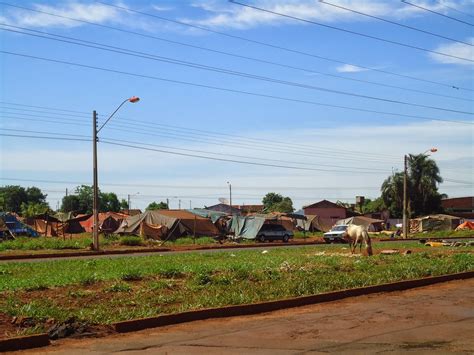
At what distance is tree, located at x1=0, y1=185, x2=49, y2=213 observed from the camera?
130 m

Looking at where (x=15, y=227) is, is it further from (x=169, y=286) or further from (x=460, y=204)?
(x=460, y=204)

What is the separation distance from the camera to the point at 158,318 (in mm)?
11188

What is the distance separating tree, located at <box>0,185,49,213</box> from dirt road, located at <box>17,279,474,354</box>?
121 meters

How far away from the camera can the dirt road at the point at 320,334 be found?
920cm

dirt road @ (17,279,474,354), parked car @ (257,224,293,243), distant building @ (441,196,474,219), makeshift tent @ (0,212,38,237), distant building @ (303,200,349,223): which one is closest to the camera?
dirt road @ (17,279,474,354)

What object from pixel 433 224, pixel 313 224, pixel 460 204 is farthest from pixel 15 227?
pixel 460 204

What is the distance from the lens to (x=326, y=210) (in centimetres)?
10581

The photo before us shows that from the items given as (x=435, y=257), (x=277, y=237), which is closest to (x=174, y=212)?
Result: (x=277, y=237)

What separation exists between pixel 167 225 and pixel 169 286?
117 feet

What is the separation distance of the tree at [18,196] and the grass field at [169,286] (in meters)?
114

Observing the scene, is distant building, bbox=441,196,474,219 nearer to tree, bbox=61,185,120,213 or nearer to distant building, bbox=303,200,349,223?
distant building, bbox=303,200,349,223

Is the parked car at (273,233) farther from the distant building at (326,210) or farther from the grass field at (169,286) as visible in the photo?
the distant building at (326,210)

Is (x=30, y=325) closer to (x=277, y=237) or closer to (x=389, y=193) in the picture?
(x=277, y=237)

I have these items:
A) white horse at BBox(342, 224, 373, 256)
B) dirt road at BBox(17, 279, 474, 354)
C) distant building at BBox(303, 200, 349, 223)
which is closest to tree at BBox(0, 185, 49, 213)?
distant building at BBox(303, 200, 349, 223)
